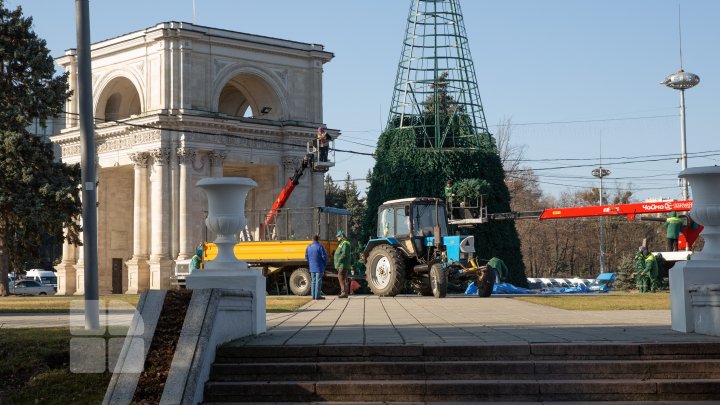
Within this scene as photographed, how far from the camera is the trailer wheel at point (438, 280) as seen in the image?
2993 cm

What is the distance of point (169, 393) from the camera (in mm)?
10195

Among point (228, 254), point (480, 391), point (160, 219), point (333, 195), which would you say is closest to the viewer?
point (480, 391)

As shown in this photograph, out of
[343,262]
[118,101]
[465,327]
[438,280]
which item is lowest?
[465,327]

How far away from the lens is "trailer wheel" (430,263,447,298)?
2993 cm

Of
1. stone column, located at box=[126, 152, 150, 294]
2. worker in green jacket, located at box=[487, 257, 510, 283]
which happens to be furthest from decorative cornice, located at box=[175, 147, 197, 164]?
worker in green jacket, located at box=[487, 257, 510, 283]

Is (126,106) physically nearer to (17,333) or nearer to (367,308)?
(367,308)

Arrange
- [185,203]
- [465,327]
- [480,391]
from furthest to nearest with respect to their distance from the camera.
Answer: [185,203] < [465,327] < [480,391]

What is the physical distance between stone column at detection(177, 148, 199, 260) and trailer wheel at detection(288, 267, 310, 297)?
53.9 feet

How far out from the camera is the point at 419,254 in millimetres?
32500

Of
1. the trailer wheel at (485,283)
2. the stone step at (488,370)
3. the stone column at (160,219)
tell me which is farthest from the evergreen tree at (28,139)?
the stone step at (488,370)

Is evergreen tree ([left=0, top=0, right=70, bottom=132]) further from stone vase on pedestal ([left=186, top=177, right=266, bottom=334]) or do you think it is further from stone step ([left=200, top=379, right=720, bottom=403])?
stone step ([left=200, top=379, right=720, bottom=403])

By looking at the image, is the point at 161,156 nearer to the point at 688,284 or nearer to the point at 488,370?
the point at 688,284

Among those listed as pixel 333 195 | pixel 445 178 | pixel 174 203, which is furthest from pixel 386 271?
pixel 333 195

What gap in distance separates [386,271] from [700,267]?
60.9 ft
